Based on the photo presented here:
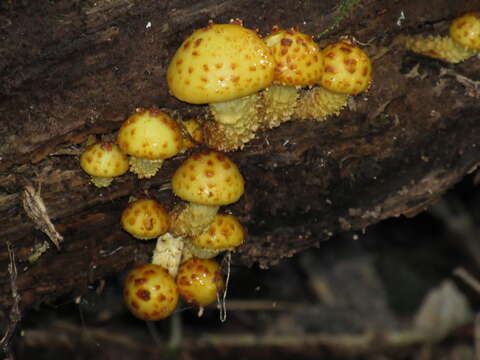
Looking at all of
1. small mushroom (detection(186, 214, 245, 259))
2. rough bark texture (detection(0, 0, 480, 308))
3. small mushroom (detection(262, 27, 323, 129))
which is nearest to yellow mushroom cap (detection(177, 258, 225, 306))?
small mushroom (detection(186, 214, 245, 259))

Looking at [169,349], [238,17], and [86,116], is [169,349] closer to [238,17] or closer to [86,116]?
[86,116]

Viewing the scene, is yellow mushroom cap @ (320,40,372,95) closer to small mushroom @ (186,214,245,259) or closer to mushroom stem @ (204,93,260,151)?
mushroom stem @ (204,93,260,151)

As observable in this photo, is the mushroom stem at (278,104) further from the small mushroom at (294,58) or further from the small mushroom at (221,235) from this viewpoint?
the small mushroom at (221,235)

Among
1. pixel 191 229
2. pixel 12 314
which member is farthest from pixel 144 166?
pixel 12 314

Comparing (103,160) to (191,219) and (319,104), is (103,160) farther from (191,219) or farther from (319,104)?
(319,104)

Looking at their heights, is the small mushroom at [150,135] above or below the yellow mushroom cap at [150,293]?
above

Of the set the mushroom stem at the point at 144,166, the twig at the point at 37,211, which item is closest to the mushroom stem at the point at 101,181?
the mushroom stem at the point at 144,166
